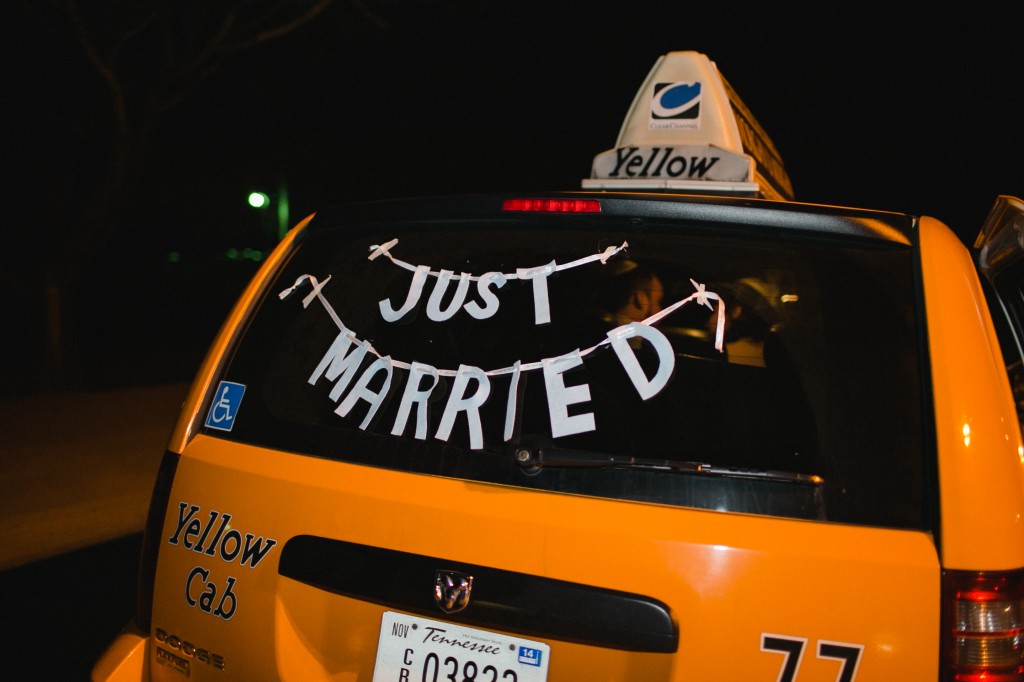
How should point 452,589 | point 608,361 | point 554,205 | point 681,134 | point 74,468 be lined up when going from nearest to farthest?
point 452,589 → point 608,361 → point 554,205 → point 681,134 → point 74,468

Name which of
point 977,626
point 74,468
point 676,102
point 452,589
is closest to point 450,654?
point 452,589

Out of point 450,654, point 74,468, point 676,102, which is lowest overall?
point 74,468

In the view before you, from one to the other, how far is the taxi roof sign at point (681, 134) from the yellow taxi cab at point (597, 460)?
1.21m

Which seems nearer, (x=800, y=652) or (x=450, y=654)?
(x=800, y=652)

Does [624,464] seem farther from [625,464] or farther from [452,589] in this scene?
[452,589]

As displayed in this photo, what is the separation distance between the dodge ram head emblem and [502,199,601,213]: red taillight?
2.81ft

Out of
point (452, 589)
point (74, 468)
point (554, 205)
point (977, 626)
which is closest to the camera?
point (977, 626)

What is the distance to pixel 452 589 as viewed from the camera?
1562 mm

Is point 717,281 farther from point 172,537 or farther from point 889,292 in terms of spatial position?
point 172,537

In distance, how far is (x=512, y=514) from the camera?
1.58m

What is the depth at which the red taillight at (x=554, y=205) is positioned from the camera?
191 cm

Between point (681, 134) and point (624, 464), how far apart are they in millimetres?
2198

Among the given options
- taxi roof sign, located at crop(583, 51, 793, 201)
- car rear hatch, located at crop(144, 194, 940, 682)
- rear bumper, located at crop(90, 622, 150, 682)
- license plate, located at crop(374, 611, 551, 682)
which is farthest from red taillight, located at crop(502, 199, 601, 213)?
rear bumper, located at crop(90, 622, 150, 682)

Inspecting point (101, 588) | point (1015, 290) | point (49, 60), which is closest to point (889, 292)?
point (1015, 290)
